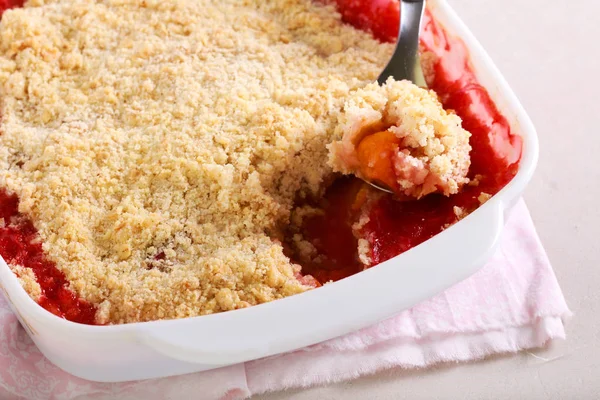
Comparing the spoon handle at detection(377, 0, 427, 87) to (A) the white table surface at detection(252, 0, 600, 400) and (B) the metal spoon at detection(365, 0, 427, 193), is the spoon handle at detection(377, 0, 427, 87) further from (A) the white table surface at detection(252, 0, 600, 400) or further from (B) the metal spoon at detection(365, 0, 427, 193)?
(A) the white table surface at detection(252, 0, 600, 400)

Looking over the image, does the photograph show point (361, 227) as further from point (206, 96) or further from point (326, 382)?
point (206, 96)

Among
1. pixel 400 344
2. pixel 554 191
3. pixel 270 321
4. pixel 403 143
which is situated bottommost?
pixel 400 344

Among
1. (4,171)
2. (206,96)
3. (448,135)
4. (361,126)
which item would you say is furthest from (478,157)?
(4,171)

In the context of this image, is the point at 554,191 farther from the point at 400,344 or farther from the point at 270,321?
the point at 270,321

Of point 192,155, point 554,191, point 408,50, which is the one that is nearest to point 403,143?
point 408,50

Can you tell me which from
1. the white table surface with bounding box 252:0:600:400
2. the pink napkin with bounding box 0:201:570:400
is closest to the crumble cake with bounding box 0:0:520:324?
the pink napkin with bounding box 0:201:570:400

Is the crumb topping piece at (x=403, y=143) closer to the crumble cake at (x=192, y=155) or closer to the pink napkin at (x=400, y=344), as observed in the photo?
the crumble cake at (x=192, y=155)

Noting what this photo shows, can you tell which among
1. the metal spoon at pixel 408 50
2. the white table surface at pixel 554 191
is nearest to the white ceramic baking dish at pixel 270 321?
the white table surface at pixel 554 191
